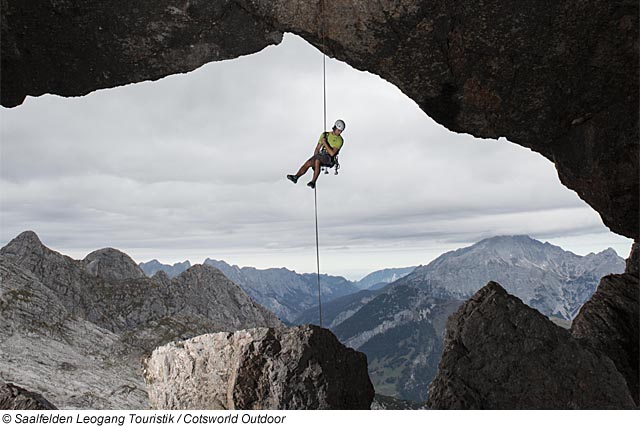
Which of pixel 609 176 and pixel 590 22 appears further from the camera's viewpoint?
pixel 609 176

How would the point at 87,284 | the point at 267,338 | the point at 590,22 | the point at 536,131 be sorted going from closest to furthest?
the point at 267,338 → the point at 590,22 → the point at 536,131 → the point at 87,284

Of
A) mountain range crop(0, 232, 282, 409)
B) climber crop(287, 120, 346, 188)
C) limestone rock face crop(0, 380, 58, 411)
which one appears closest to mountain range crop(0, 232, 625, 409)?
mountain range crop(0, 232, 282, 409)

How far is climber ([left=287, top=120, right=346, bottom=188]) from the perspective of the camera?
15.1m

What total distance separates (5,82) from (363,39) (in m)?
10.6

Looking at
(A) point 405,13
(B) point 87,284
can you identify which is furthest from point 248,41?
(B) point 87,284

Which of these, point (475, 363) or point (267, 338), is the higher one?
point (267, 338)

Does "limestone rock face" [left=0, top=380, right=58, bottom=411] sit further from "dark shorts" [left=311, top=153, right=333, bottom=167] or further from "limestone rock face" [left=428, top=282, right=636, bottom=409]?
"limestone rock face" [left=428, top=282, right=636, bottom=409]

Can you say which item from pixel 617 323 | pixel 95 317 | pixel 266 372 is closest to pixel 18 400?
pixel 266 372

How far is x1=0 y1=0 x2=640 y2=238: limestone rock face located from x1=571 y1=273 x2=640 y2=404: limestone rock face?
4806 mm

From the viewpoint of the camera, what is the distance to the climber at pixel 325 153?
49.6 feet

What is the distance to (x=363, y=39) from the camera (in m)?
13.7

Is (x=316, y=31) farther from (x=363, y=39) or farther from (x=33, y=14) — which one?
(x=33, y=14)

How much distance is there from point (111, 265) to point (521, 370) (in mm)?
62880
